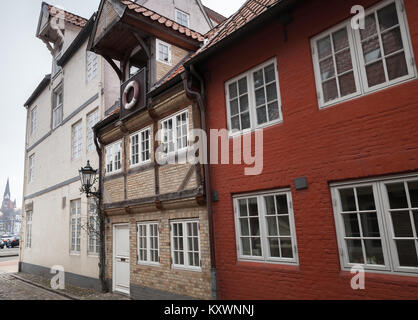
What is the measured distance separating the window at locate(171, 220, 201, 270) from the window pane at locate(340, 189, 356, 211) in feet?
11.6

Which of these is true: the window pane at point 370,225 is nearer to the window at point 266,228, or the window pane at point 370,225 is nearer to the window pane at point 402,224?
the window pane at point 402,224

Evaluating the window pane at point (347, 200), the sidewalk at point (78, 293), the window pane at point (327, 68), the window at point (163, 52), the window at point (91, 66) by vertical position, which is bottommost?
the sidewalk at point (78, 293)

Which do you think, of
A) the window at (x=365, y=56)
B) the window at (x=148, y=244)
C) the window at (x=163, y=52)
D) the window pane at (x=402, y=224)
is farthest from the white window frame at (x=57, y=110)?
the window pane at (x=402, y=224)

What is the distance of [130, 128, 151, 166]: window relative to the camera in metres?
9.09

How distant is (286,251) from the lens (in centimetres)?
552

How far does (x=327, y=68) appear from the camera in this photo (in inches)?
206

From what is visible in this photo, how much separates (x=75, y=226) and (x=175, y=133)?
753 centimetres

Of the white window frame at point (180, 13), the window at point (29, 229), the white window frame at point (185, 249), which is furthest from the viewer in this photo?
the window at point (29, 229)

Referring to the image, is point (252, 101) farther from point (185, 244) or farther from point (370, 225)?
point (185, 244)

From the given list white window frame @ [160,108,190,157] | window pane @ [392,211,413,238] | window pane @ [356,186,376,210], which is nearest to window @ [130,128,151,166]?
white window frame @ [160,108,190,157]

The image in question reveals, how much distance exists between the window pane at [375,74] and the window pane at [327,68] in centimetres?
59

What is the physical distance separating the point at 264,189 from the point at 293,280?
1.73 m

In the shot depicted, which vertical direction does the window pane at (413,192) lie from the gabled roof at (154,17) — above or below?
below

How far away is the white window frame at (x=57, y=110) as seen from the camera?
15371 millimetres
